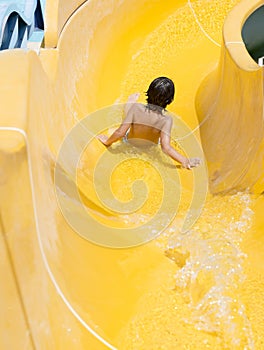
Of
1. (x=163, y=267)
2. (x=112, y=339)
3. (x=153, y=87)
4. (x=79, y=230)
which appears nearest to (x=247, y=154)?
(x=153, y=87)

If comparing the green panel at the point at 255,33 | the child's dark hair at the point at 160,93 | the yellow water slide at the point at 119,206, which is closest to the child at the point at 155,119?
the child's dark hair at the point at 160,93

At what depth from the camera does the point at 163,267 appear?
2.06 metres

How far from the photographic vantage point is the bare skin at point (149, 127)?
7.98 ft

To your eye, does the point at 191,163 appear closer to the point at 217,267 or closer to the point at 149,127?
the point at 149,127

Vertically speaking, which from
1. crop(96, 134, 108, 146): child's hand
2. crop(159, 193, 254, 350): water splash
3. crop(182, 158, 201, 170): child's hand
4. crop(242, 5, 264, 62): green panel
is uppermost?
crop(242, 5, 264, 62): green panel

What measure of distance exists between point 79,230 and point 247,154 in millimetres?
941

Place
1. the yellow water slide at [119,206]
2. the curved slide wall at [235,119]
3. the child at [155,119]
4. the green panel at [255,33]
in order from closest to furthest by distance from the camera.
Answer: the yellow water slide at [119,206]
the curved slide wall at [235,119]
the child at [155,119]
the green panel at [255,33]

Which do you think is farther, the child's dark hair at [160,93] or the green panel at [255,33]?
the green panel at [255,33]

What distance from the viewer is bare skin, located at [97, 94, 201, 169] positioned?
2434 mm

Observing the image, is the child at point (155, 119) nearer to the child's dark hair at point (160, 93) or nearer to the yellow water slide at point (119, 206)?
the child's dark hair at point (160, 93)

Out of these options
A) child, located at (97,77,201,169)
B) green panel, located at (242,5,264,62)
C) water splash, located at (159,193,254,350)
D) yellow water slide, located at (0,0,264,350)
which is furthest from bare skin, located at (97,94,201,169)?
green panel, located at (242,5,264,62)

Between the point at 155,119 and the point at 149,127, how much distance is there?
0.18 feet

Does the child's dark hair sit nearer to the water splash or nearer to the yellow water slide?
the yellow water slide

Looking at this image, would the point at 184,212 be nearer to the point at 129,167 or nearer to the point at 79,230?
the point at 129,167
